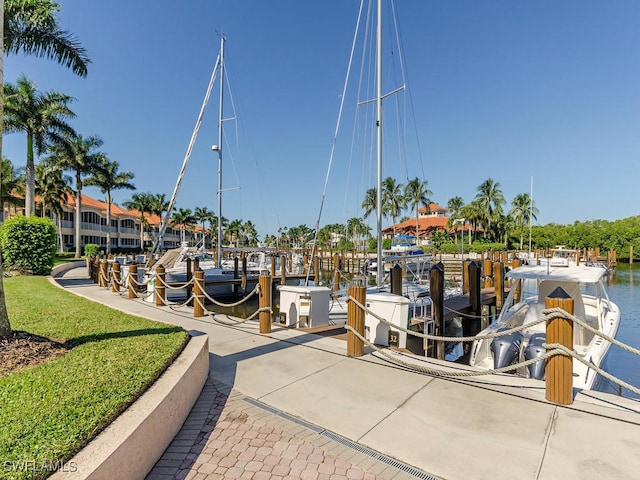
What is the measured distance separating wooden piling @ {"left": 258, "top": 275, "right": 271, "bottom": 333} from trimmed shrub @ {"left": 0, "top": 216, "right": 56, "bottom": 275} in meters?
17.6

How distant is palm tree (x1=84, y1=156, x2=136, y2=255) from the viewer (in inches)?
1631

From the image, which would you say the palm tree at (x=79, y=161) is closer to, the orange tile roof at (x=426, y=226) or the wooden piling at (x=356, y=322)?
the wooden piling at (x=356, y=322)

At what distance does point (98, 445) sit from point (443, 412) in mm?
3431

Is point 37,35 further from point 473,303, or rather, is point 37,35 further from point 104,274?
point 473,303

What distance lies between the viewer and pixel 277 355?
629 cm

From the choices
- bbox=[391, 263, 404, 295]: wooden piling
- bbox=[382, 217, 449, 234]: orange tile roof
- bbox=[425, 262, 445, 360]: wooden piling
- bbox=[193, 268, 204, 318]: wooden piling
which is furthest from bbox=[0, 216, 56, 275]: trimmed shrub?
bbox=[382, 217, 449, 234]: orange tile roof

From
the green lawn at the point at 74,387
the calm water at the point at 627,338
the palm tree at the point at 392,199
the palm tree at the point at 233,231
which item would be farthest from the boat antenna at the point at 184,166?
the palm tree at the point at 233,231

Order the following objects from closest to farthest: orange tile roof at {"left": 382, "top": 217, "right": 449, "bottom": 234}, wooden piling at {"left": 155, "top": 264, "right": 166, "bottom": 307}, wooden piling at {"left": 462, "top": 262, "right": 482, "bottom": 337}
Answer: wooden piling at {"left": 155, "top": 264, "right": 166, "bottom": 307}, wooden piling at {"left": 462, "top": 262, "right": 482, "bottom": 337}, orange tile roof at {"left": 382, "top": 217, "right": 449, "bottom": 234}

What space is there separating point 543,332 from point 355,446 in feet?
23.6

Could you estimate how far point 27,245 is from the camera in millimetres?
18453

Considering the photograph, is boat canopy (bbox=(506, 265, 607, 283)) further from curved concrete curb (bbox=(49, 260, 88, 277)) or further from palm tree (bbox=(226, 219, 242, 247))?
palm tree (bbox=(226, 219, 242, 247))

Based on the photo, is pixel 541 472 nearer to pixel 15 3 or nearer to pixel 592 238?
pixel 15 3

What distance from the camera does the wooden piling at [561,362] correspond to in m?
4.13

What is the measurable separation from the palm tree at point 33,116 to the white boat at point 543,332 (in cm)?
2856
